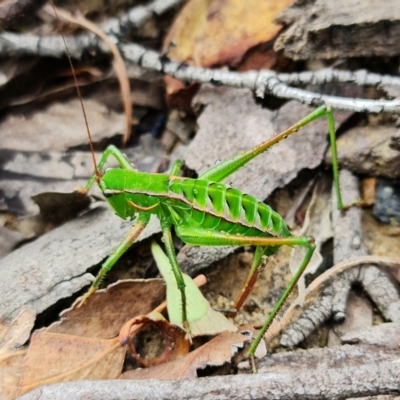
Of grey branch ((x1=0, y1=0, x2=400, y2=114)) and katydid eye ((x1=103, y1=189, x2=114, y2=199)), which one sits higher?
grey branch ((x1=0, y1=0, x2=400, y2=114))

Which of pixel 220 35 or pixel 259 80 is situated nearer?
pixel 259 80

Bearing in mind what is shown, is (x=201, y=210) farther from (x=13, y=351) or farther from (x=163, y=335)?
(x=13, y=351)

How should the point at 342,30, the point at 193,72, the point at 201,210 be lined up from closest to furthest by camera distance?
the point at 201,210
the point at 342,30
the point at 193,72

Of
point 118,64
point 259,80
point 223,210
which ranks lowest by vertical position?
point 223,210

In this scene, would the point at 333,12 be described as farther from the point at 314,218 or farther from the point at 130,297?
the point at 130,297

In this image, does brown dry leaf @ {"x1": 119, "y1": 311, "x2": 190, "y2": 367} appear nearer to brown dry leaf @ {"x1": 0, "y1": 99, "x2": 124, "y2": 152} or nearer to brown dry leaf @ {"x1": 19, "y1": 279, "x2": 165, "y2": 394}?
brown dry leaf @ {"x1": 19, "y1": 279, "x2": 165, "y2": 394}

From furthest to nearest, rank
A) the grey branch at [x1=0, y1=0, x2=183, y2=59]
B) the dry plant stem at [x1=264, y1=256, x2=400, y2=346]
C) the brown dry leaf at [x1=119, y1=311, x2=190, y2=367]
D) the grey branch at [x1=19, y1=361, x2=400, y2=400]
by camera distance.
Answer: the grey branch at [x1=0, y1=0, x2=183, y2=59], the dry plant stem at [x1=264, y1=256, x2=400, y2=346], the brown dry leaf at [x1=119, y1=311, x2=190, y2=367], the grey branch at [x1=19, y1=361, x2=400, y2=400]

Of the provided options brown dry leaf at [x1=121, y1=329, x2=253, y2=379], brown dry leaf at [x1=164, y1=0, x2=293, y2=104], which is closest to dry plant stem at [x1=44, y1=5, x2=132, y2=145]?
brown dry leaf at [x1=164, y1=0, x2=293, y2=104]

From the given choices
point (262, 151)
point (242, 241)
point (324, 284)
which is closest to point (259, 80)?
point (262, 151)

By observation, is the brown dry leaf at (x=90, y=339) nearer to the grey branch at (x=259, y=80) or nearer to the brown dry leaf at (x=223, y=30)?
the grey branch at (x=259, y=80)
